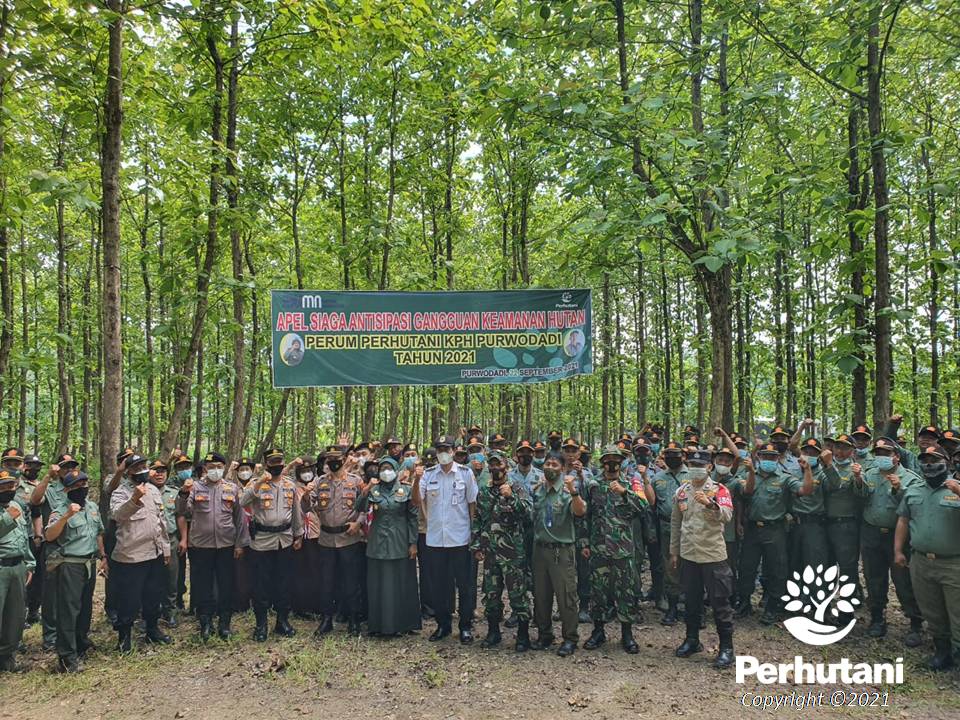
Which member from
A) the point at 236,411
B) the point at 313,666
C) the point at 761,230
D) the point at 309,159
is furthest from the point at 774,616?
the point at 309,159

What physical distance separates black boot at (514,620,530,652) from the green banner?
3.83 metres

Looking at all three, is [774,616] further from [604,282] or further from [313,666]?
[604,282]

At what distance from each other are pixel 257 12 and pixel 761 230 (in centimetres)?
745

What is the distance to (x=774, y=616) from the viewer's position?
6789 millimetres

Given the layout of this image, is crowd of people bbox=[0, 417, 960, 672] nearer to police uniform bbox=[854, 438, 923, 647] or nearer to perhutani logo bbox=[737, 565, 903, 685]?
police uniform bbox=[854, 438, 923, 647]

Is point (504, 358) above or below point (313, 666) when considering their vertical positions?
above

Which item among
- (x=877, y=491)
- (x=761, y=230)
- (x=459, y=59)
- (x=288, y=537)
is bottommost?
(x=288, y=537)

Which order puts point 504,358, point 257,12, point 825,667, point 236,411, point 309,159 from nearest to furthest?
point 825,667
point 257,12
point 504,358
point 236,411
point 309,159

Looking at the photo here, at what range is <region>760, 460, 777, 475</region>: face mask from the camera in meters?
6.87

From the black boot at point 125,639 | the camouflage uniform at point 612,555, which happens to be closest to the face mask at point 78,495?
the black boot at point 125,639

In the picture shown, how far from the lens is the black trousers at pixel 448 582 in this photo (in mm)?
6414

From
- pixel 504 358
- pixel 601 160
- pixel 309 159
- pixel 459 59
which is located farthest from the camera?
pixel 309 159

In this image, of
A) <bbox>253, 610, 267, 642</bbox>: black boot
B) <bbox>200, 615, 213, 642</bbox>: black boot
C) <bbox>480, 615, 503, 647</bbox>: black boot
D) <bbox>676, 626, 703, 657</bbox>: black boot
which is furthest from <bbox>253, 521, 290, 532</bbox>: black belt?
<bbox>676, 626, 703, 657</bbox>: black boot

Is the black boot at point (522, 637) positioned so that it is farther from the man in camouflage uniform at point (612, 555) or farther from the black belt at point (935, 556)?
the black belt at point (935, 556)
